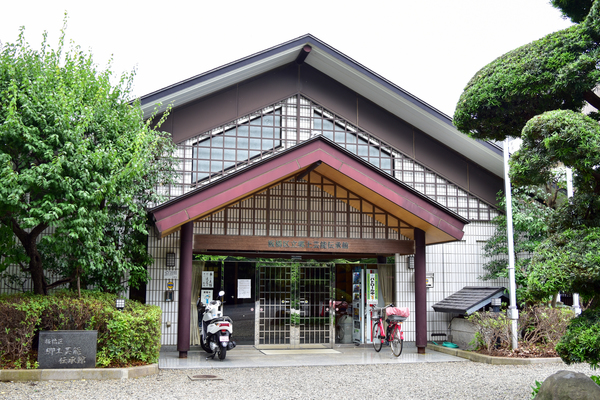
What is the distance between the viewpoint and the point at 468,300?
43.8 feet

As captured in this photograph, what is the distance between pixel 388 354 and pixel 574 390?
6733 mm

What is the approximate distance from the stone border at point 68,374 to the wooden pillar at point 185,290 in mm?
2166

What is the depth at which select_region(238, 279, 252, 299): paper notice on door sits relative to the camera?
1358 cm

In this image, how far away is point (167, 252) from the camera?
1312cm

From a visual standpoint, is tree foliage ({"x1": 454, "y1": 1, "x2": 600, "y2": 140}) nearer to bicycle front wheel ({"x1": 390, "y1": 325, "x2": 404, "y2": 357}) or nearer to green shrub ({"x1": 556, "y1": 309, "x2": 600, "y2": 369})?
green shrub ({"x1": 556, "y1": 309, "x2": 600, "y2": 369})

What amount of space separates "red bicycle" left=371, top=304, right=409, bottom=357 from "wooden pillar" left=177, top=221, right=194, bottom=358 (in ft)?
16.0

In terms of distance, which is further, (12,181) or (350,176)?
(350,176)

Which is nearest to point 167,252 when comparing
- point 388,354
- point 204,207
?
point 204,207

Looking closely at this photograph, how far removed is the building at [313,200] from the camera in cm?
1208

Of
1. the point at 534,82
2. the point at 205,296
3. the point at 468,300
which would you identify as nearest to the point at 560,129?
the point at 534,82

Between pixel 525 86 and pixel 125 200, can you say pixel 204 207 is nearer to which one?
pixel 125 200

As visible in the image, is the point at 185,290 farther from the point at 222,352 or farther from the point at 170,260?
the point at 170,260

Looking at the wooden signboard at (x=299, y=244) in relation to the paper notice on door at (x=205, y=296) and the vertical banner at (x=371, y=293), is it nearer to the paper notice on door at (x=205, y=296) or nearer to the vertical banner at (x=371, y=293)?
the paper notice on door at (x=205, y=296)

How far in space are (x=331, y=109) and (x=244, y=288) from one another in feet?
18.4
